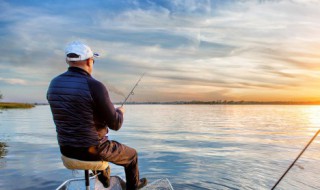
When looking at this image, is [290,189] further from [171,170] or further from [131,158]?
[131,158]

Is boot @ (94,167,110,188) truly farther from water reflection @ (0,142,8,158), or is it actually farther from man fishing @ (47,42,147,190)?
water reflection @ (0,142,8,158)

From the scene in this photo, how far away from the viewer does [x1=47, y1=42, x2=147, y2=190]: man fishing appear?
512 centimetres

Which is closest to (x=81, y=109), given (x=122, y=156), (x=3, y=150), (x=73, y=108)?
(x=73, y=108)

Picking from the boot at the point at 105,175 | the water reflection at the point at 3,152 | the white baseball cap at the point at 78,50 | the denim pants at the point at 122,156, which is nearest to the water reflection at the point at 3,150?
the water reflection at the point at 3,152

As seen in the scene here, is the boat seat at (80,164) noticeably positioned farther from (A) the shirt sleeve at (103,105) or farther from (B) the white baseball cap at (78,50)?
(B) the white baseball cap at (78,50)

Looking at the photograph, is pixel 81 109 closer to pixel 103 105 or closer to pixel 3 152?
pixel 103 105

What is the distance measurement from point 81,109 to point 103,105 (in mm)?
326

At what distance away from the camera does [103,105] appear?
5.17 metres

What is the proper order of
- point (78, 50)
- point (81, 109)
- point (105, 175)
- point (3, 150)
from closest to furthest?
point (81, 109), point (78, 50), point (105, 175), point (3, 150)

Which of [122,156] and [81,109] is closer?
[81,109]

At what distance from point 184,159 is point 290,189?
19.9 feet

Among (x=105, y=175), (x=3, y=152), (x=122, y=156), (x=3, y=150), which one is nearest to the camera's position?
(x=122, y=156)

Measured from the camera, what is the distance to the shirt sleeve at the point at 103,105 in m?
5.12

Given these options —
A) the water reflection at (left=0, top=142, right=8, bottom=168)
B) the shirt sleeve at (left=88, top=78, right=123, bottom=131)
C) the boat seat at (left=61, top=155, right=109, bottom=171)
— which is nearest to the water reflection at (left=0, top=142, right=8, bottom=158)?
the water reflection at (left=0, top=142, right=8, bottom=168)
